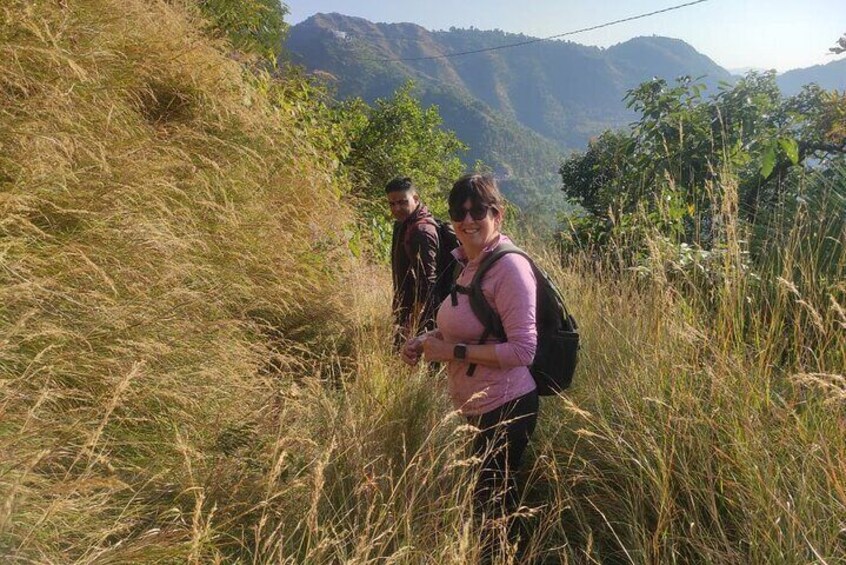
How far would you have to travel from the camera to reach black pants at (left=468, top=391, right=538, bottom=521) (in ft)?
6.93

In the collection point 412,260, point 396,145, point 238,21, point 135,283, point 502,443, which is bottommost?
point 502,443

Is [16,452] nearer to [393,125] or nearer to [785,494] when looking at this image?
[785,494]

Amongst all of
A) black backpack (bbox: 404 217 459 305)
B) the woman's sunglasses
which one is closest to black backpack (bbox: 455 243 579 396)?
the woman's sunglasses

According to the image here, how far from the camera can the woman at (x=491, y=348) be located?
2.02 m

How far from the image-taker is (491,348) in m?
2.05

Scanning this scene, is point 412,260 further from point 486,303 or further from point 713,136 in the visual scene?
point 713,136

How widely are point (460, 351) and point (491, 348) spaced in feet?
0.44

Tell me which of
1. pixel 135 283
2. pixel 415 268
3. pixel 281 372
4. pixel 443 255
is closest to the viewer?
pixel 135 283

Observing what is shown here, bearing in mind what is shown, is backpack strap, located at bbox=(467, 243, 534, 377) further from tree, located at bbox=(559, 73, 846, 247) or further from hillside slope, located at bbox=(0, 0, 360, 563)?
tree, located at bbox=(559, 73, 846, 247)

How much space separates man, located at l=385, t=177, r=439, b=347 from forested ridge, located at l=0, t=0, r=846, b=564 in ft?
0.89

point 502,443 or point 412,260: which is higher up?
point 412,260

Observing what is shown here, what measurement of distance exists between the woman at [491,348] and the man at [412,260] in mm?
1219

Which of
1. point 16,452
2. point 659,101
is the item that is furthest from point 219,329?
point 659,101

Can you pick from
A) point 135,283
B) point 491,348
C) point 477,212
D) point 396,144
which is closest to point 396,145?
point 396,144
